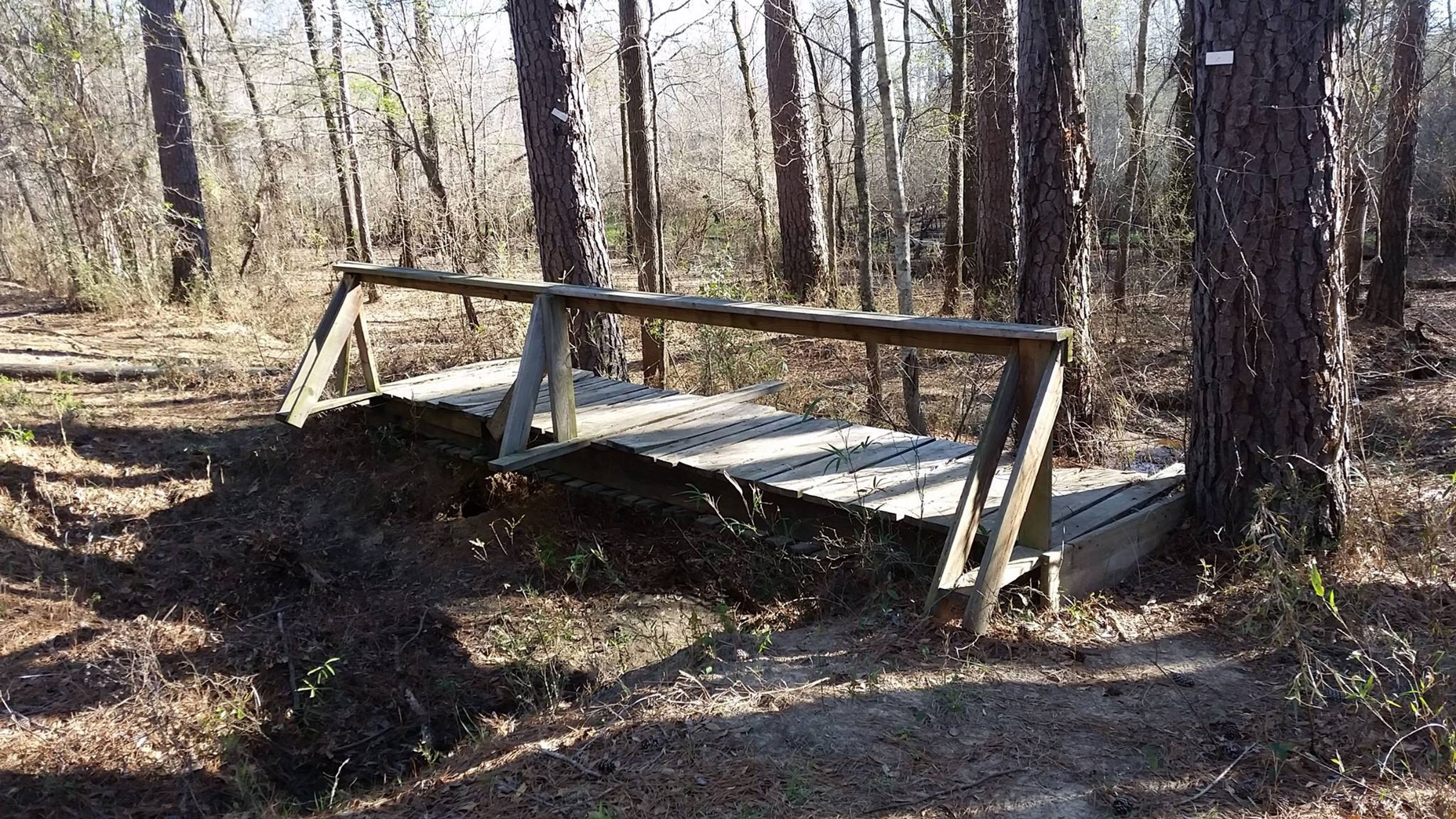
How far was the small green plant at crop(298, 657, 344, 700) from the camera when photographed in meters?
4.41

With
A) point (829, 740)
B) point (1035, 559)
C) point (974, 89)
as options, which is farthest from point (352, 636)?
point (974, 89)

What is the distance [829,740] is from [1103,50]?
1086 inches

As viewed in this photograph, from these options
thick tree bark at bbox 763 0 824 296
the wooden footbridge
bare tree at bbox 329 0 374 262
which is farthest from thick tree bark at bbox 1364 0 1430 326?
bare tree at bbox 329 0 374 262

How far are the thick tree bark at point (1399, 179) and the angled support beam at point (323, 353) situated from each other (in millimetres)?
9496

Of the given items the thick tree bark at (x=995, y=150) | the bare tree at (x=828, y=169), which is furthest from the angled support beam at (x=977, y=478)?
the thick tree bark at (x=995, y=150)

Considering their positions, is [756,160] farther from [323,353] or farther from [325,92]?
[323,353]

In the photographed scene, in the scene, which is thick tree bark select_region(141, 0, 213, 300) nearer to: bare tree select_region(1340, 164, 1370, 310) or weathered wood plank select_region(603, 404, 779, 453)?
weathered wood plank select_region(603, 404, 779, 453)

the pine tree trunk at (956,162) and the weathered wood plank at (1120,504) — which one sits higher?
the pine tree trunk at (956,162)

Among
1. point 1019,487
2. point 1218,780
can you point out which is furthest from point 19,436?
point 1218,780

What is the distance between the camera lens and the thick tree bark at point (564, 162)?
705 centimetres

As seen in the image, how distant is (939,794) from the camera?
8.79 ft

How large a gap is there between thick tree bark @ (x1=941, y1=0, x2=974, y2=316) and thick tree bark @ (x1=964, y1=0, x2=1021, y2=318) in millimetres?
219

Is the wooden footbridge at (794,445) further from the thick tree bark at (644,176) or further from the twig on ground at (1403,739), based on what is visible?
the thick tree bark at (644,176)

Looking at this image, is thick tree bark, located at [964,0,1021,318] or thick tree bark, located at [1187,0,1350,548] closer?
thick tree bark, located at [1187,0,1350,548]
